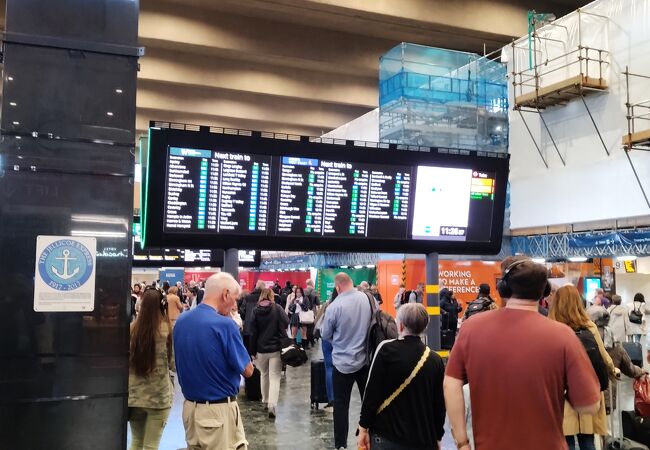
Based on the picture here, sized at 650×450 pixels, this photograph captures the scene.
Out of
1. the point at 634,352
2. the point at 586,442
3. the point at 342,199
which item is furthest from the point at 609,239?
the point at 586,442

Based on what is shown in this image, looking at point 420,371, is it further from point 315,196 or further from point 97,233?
point 315,196

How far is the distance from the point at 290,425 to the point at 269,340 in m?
1.16

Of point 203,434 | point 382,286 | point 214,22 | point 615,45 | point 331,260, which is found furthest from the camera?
point 331,260

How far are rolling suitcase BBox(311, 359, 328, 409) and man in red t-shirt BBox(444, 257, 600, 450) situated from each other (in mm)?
5354

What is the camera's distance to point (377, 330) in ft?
18.8

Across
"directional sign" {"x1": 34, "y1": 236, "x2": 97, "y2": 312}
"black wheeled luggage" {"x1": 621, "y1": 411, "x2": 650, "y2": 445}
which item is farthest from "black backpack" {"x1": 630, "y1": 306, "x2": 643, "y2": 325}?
"directional sign" {"x1": 34, "y1": 236, "x2": 97, "y2": 312}

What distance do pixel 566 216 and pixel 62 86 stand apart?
13.7 meters

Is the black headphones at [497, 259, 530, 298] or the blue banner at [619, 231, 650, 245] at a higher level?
the blue banner at [619, 231, 650, 245]

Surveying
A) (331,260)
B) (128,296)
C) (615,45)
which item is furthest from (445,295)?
(128,296)

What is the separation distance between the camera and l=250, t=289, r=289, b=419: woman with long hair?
298 inches

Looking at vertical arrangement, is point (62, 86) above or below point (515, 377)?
above

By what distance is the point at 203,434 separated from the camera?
3.59m

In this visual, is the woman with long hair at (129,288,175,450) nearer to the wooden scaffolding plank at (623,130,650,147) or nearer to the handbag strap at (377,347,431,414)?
the handbag strap at (377,347,431,414)

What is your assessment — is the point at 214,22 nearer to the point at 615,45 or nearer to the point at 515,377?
the point at 615,45
